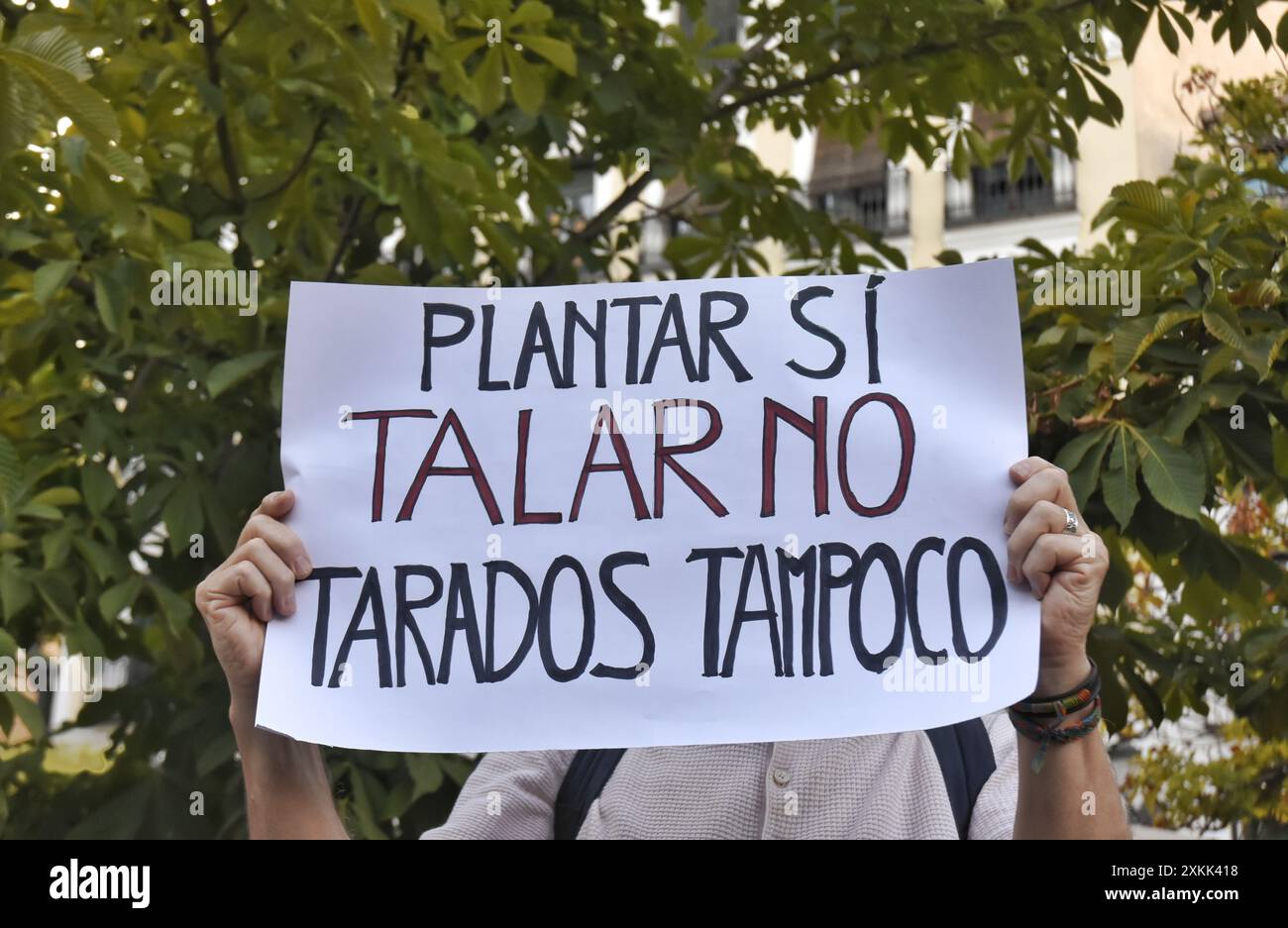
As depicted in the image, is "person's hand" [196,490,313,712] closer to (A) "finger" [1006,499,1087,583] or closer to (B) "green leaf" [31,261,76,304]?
(A) "finger" [1006,499,1087,583]

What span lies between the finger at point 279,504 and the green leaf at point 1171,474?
161 cm

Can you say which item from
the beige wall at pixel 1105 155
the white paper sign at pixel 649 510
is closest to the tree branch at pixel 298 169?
the white paper sign at pixel 649 510

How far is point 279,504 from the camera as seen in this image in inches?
79.6

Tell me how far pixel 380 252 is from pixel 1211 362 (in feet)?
9.73

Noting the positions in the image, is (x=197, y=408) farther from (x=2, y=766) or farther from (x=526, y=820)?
(x=526, y=820)

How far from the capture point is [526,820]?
216cm

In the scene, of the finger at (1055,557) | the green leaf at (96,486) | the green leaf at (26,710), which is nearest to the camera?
the finger at (1055,557)

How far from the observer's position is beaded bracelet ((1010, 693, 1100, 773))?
5.92 ft

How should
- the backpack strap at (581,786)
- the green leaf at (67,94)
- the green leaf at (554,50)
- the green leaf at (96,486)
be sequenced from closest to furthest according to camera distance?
1. the backpack strap at (581,786)
2. the green leaf at (67,94)
3. the green leaf at (96,486)
4. the green leaf at (554,50)

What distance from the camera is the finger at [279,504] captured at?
2020mm

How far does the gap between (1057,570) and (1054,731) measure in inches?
8.1

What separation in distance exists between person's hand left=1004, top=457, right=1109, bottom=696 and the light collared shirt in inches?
8.7

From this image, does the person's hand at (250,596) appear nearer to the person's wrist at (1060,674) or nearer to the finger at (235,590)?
the finger at (235,590)

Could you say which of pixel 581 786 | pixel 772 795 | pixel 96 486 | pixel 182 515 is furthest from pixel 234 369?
pixel 772 795
